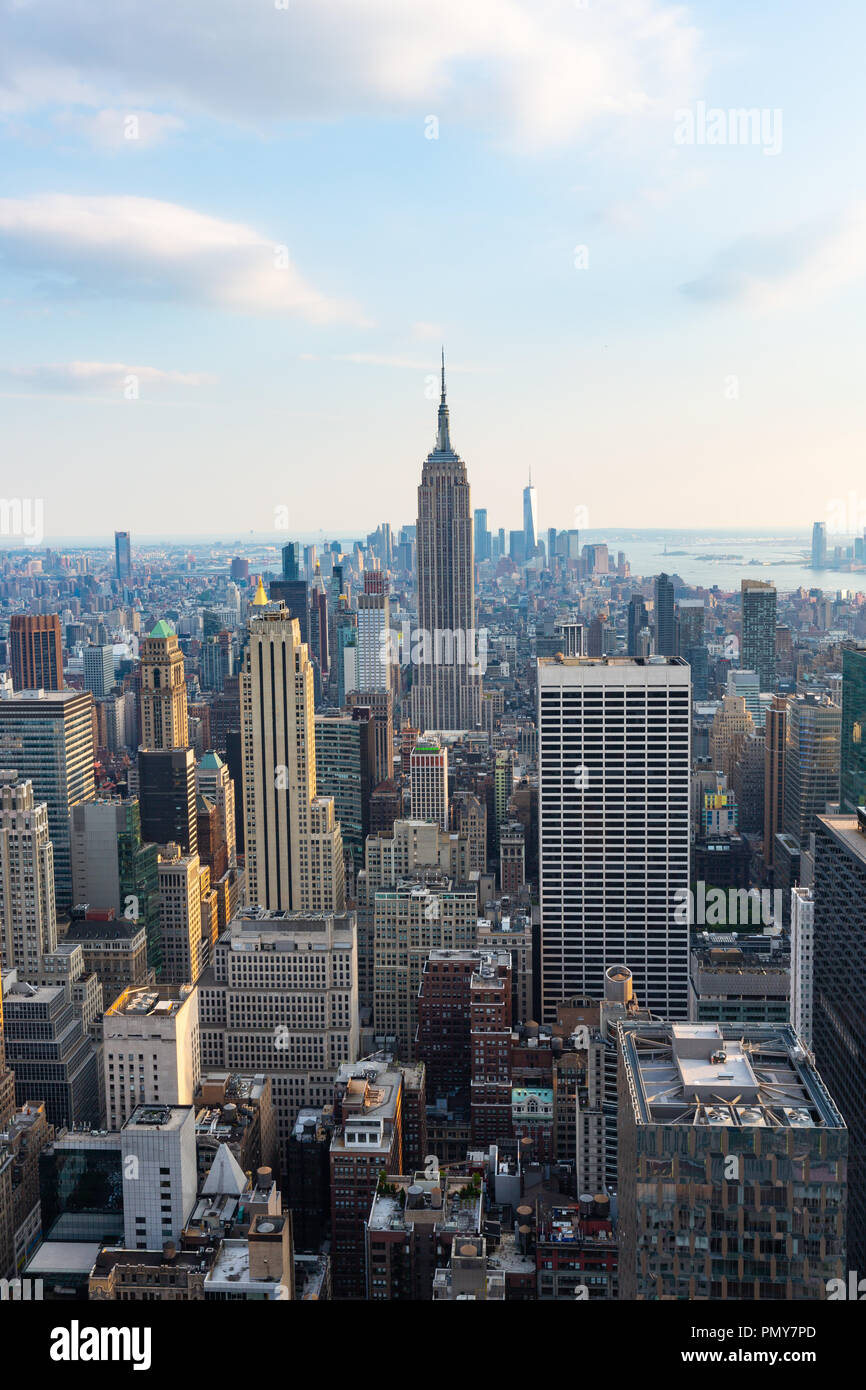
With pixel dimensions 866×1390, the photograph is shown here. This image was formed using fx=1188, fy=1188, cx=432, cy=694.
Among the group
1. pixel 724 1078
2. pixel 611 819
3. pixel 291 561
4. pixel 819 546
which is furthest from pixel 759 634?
pixel 724 1078

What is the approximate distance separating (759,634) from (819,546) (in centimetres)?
855

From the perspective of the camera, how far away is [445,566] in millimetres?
31391

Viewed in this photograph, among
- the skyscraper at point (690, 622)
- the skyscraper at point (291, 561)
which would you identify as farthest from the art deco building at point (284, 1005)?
the skyscraper at point (291, 561)

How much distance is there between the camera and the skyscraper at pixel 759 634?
57.4 ft

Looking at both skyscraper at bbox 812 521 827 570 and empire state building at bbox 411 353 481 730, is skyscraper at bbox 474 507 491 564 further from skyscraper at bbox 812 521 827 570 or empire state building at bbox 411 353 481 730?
skyscraper at bbox 812 521 827 570

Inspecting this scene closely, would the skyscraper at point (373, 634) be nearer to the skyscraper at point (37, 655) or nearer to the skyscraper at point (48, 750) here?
the skyscraper at point (37, 655)

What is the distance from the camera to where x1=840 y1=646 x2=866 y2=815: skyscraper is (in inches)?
559

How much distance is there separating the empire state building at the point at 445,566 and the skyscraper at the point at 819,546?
17.5 meters

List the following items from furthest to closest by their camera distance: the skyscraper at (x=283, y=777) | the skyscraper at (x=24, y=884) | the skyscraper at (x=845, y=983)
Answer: the skyscraper at (x=283, y=777) < the skyscraper at (x=24, y=884) < the skyscraper at (x=845, y=983)

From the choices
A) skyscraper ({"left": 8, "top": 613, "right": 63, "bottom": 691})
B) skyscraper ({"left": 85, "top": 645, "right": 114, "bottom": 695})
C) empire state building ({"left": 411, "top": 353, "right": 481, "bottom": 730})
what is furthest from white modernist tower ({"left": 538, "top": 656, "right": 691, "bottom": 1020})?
empire state building ({"left": 411, "top": 353, "right": 481, "bottom": 730})

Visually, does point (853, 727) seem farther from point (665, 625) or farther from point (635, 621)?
point (635, 621)
